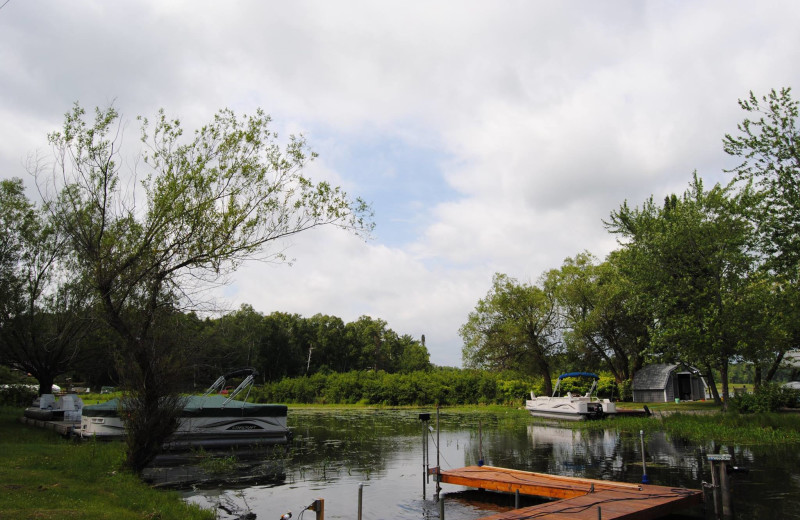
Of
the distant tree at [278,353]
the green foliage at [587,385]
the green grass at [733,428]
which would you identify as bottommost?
the green grass at [733,428]

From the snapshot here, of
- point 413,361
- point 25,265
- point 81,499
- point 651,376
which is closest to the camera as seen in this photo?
point 81,499

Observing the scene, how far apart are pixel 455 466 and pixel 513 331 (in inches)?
1261

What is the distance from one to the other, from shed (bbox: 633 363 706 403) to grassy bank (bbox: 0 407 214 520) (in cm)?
4152

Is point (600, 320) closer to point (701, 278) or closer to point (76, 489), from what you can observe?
point (701, 278)

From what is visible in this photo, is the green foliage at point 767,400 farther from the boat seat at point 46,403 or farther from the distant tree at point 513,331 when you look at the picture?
the boat seat at point 46,403

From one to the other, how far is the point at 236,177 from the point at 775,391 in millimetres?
25444

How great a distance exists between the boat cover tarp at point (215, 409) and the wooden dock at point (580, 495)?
11.7m

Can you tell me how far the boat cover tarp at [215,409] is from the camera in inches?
832

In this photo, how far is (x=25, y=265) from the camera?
86.3 ft

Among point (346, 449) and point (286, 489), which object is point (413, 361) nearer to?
Answer: point (346, 449)

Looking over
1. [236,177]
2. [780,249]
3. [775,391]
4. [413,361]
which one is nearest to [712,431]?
[775,391]

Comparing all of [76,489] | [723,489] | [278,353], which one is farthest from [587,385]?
[278,353]

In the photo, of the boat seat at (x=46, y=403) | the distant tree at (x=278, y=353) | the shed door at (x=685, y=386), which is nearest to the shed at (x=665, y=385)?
the shed door at (x=685, y=386)

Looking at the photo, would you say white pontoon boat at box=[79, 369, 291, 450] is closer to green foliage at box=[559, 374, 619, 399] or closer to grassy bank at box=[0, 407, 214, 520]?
grassy bank at box=[0, 407, 214, 520]
